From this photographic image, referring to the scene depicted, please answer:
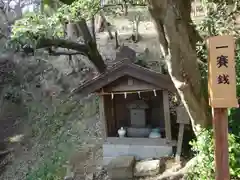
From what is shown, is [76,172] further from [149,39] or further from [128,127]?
[149,39]

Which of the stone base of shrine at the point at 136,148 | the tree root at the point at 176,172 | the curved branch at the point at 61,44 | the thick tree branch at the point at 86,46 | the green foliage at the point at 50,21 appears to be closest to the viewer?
the green foliage at the point at 50,21

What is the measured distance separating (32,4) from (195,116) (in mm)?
9082

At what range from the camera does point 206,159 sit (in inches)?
197

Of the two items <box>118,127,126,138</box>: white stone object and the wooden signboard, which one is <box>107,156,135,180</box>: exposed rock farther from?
the wooden signboard

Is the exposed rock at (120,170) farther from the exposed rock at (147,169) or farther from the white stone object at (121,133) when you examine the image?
the white stone object at (121,133)

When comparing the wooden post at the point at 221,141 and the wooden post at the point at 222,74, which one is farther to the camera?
the wooden post at the point at 221,141

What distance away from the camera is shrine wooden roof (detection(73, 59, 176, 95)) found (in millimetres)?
6320

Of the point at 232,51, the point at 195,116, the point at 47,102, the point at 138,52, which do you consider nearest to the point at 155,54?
the point at 138,52

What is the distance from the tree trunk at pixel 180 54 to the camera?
14.3ft

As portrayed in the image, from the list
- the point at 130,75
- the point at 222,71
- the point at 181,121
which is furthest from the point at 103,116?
the point at 222,71

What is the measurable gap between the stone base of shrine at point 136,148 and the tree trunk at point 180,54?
154cm

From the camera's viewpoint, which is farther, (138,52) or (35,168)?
A: (138,52)

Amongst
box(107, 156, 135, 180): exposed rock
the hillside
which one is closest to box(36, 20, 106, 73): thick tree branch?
the hillside

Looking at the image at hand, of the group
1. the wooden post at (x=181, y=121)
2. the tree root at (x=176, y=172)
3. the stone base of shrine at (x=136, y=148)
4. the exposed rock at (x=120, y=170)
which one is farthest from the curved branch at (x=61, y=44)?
the tree root at (x=176, y=172)
